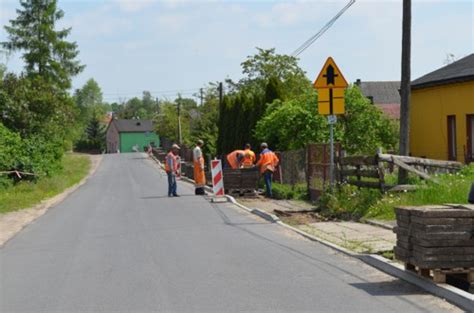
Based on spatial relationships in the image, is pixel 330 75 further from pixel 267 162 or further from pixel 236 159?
pixel 236 159

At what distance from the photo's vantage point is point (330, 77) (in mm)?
16859

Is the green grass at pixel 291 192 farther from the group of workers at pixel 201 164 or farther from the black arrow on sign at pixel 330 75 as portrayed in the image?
the black arrow on sign at pixel 330 75

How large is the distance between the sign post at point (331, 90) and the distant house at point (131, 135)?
426 ft

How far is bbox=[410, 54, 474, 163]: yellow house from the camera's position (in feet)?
83.0

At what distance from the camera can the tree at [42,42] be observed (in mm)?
62875

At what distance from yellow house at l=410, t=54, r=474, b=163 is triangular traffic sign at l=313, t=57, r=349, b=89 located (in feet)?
30.1

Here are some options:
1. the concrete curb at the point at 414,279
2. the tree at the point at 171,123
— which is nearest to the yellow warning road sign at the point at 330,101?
the concrete curb at the point at 414,279

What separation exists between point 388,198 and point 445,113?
1287cm

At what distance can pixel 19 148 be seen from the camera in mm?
32875

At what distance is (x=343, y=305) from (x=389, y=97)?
6779 cm

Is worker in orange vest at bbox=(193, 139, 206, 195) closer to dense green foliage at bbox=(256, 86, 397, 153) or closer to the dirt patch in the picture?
dense green foliage at bbox=(256, 86, 397, 153)

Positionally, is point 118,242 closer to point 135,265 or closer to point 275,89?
point 135,265

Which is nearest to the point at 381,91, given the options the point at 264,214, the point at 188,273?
the point at 264,214

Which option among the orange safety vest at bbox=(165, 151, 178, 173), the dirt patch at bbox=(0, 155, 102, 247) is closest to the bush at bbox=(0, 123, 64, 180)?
the dirt patch at bbox=(0, 155, 102, 247)
